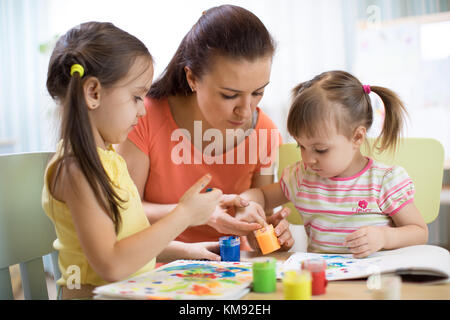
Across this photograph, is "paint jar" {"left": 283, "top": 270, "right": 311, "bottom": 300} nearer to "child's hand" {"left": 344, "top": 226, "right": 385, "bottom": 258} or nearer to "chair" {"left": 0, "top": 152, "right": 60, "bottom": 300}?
"child's hand" {"left": 344, "top": 226, "right": 385, "bottom": 258}

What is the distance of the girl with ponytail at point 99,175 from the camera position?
0.82 metres

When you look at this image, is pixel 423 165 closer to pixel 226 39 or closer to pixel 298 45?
pixel 226 39

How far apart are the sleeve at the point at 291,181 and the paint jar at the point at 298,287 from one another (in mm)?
545

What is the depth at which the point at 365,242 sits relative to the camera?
0.97 metres

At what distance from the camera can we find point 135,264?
81 cm

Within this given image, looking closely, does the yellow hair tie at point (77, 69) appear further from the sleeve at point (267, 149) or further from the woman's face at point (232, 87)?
the sleeve at point (267, 149)

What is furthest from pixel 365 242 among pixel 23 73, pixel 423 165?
pixel 23 73

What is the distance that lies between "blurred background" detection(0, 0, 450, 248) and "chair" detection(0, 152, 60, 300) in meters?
1.16

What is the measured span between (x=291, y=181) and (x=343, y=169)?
0.49 ft

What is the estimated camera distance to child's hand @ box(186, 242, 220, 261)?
3.54 ft

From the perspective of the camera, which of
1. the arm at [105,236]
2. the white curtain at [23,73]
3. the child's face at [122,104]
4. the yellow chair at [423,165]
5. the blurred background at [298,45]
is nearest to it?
the arm at [105,236]

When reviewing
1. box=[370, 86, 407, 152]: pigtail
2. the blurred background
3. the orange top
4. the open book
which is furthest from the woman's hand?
the blurred background

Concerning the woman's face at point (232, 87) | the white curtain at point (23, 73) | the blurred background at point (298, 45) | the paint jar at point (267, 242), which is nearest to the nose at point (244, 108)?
the woman's face at point (232, 87)
